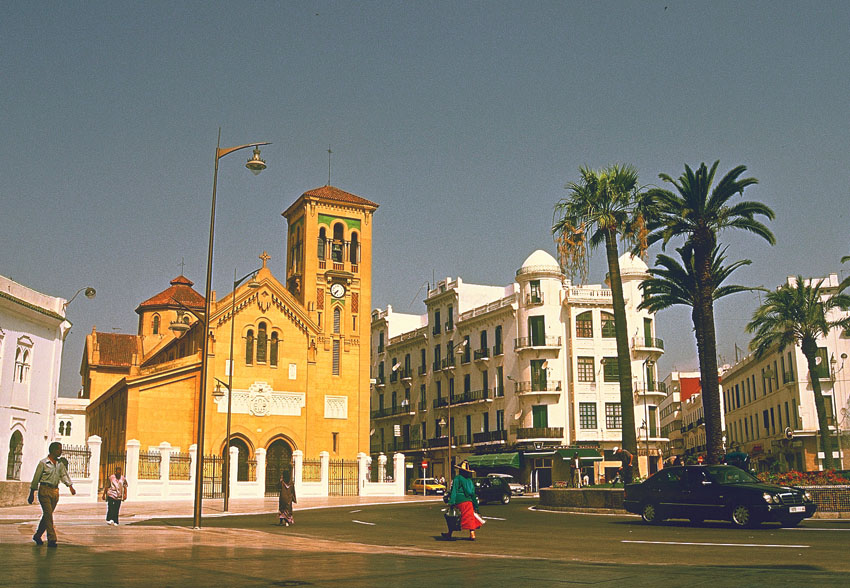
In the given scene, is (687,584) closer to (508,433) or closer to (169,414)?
(169,414)

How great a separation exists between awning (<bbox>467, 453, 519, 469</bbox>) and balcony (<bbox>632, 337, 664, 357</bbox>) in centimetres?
1188

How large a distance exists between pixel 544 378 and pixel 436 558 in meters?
50.9

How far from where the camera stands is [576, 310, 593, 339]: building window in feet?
204

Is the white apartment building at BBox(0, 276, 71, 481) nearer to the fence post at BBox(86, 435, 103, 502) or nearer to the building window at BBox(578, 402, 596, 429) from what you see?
the fence post at BBox(86, 435, 103, 502)

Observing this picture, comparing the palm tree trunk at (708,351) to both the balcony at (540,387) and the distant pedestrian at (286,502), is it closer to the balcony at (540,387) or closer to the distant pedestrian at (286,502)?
the distant pedestrian at (286,502)

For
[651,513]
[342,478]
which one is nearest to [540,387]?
[342,478]

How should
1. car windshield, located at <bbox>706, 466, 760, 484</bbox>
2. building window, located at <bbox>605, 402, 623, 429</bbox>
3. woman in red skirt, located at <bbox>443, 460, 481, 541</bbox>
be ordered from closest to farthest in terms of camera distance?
woman in red skirt, located at <bbox>443, 460, 481, 541</bbox> < car windshield, located at <bbox>706, 466, 760, 484</bbox> < building window, located at <bbox>605, 402, 623, 429</bbox>

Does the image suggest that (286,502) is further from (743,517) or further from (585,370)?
(585,370)

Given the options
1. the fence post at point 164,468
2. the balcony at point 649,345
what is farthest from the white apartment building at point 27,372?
the balcony at point 649,345

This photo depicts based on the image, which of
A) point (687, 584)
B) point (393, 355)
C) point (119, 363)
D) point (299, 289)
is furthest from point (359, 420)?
point (687, 584)

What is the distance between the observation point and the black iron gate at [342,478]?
50938mm

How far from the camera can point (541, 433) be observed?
60812 millimetres

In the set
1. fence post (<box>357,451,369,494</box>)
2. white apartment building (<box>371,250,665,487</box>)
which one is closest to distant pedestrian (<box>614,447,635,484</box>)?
fence post (<box>357,451,369,494</box>)

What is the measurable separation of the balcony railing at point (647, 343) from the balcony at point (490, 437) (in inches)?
457
